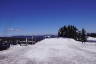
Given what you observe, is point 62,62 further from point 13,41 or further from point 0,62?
point 13,41

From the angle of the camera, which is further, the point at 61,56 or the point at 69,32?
the point at 69,32

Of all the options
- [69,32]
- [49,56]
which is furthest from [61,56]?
[69,32]

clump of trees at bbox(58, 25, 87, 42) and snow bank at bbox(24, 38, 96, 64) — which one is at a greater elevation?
clump of trees at bbox(58, 25, 87, 42)

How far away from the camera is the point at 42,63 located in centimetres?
1698

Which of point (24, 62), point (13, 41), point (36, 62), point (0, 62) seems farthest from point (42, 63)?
point (13, 41)

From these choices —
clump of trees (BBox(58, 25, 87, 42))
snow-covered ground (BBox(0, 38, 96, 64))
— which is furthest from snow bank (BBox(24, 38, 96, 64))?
clump of trees (BBox(58, 25, 87, 42))

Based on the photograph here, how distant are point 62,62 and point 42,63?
214 cm

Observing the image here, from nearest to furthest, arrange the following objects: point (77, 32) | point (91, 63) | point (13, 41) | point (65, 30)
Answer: point (91, 63) → point (13, 41) → point (65, 30) → point (77, 32)

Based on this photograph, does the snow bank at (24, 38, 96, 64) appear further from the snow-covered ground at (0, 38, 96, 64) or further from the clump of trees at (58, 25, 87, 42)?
the clump of trees at (58, 25, 87, 42)

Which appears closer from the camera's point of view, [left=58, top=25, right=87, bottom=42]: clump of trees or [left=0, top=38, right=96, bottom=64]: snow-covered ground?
[left=0, top=38, right=96, bottom=64]: snow-covered ground

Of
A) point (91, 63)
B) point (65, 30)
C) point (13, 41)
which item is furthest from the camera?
point (65, 30)

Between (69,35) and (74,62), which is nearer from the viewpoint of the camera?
(74,62)

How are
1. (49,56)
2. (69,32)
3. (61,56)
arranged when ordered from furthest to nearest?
1. (69,32)
2. (49,56)
3. (61,56)

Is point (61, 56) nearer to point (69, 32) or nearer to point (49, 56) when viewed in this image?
point (49, 56)
